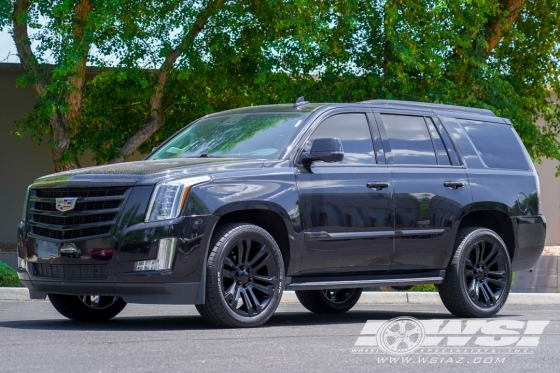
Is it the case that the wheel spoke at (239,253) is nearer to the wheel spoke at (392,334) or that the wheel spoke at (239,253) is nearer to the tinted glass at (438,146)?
the wheel spoke at (392,334)

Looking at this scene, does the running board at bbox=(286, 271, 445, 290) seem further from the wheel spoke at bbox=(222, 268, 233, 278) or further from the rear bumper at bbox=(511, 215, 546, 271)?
the rear bumper at bbox=(511, 215, 546, 271)

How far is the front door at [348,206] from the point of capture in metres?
9.13

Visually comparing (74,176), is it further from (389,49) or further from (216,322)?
(389,49)

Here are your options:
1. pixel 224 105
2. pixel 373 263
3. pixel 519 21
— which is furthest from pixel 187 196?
pixel 519 21

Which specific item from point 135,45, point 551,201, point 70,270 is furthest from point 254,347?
point 551,201

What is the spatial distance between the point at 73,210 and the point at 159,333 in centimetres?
123

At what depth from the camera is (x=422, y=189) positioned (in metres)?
10.0

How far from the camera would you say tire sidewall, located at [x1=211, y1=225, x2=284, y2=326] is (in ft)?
27.4

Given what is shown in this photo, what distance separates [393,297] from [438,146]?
3.80m

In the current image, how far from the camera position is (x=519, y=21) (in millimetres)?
24219

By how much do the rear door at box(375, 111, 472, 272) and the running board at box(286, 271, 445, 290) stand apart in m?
0.11

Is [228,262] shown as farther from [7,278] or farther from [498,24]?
[498,24]

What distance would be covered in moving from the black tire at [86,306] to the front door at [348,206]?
1930 millimetres

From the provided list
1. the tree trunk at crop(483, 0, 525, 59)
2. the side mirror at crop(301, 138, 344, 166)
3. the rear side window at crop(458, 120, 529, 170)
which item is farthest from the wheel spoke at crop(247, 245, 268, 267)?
the tree trunk at crop(483, 0, 525, 59)
